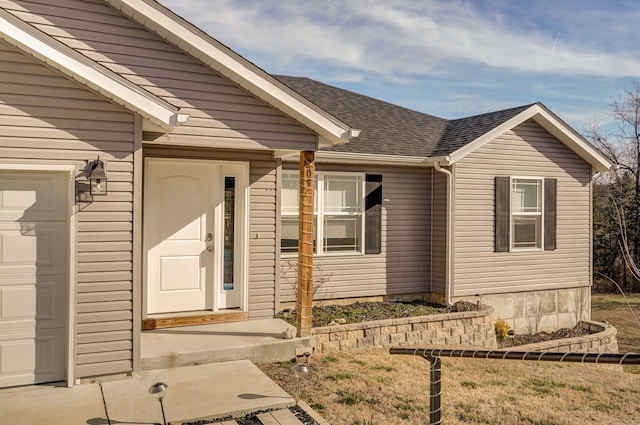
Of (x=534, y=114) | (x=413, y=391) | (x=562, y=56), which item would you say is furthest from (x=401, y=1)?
(x=562, y=56)

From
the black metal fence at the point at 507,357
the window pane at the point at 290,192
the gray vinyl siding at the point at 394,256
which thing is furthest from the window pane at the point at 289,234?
the black metal fence at the point at 507,357

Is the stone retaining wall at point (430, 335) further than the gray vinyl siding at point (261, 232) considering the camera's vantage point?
No

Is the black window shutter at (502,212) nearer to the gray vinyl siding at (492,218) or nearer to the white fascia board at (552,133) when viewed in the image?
the gray vinyl siding at (492,218)

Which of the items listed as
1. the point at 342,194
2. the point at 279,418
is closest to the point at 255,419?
the point at 279,418

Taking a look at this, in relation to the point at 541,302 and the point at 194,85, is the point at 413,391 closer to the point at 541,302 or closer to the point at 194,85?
the point at 194,85

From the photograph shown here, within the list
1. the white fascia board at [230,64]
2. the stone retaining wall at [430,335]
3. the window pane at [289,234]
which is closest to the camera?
the white fascia board at [230,64]

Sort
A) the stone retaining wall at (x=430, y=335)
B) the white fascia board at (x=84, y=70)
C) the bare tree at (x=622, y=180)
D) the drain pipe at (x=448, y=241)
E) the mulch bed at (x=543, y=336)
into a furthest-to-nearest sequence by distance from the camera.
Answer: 1. the bare tree at (x=622, y=180)
2. the mulch bed at (x=543, y=336)
3. the drain pipe at (x=448, y=241)
4. the stone retaining wall at (x=430, y=335)
5. the white fascia board at (x=84, y=70)

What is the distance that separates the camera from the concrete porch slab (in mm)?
5758

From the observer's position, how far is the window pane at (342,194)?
30.8 ft

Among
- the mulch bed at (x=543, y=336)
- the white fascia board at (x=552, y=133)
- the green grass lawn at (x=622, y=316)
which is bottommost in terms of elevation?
the green grass lawn at (x=622, y=316)

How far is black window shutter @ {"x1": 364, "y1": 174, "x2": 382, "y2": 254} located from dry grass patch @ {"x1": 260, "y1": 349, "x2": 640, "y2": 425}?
2.66 metres

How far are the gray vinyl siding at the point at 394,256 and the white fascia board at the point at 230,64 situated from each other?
9.42 feet

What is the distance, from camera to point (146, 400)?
4777 mm

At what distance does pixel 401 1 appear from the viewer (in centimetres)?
1436
